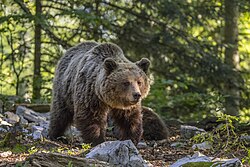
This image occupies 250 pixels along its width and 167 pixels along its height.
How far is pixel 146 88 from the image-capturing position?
278 inches

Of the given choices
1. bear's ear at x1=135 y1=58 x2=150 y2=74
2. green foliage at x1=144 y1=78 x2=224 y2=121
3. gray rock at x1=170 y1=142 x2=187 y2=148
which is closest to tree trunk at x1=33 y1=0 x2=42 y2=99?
green foliage at x1=144 y1=78 x2=224 y2=121

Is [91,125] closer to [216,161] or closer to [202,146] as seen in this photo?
[202,146]

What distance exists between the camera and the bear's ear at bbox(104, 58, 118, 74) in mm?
6898

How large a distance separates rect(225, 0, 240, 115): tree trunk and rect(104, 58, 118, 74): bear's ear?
21.2ft

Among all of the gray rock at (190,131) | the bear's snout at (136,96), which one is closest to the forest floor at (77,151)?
the gray rock at (190,131)

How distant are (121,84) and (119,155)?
191 centimetres

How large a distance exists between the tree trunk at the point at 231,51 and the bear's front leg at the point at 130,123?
6108 mm

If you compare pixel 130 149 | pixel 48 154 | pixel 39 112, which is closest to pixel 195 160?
pixel 130 149

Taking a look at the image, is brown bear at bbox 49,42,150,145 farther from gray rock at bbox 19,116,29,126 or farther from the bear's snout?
gray rock at bbox 19,116,29,126

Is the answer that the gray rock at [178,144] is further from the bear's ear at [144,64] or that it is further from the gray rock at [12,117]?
the gray rock at [12,117]

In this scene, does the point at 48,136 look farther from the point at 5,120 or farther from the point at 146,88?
the point at 146,88

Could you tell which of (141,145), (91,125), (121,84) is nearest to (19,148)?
(91,125)

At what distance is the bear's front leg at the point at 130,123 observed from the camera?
23.3 feet

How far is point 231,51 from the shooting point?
577 inches
